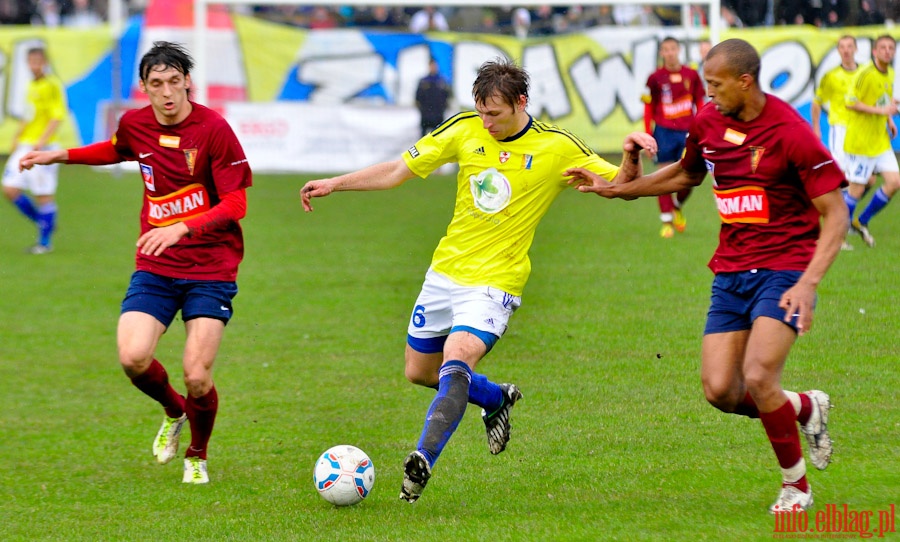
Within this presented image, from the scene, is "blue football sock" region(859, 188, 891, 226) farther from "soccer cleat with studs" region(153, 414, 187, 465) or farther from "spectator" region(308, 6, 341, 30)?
"spectator" region(308, 6, 341, 30)

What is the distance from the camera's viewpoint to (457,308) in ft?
20.4

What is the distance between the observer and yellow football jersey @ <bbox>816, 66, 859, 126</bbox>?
45.1 feet

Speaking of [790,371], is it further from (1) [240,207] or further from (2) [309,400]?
(1) [240,207]

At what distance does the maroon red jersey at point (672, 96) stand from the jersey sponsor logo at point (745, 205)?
9.92 meters

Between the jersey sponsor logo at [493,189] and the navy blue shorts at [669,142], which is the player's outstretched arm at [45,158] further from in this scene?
the navy blue shorts at [669,142]

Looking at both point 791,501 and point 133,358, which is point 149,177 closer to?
point 133,358

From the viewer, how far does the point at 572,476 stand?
20.3 ft

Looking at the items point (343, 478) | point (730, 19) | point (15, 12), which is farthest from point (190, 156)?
point (15, 12)

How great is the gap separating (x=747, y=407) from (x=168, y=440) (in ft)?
10.5

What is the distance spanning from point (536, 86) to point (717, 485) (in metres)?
19.6

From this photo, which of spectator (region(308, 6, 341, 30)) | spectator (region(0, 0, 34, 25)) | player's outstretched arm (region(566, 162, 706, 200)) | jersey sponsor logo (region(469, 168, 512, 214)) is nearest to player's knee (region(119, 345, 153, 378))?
jersey sponsor logo (region(469, 168, 512, 214))

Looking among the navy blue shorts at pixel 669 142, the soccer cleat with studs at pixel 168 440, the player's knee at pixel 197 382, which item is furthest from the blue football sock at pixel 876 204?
the player's knee at pixel 197 382

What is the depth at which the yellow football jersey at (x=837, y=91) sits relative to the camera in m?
13.7

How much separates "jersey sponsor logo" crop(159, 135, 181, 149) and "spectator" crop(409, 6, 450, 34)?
Result: 20.5 meters
